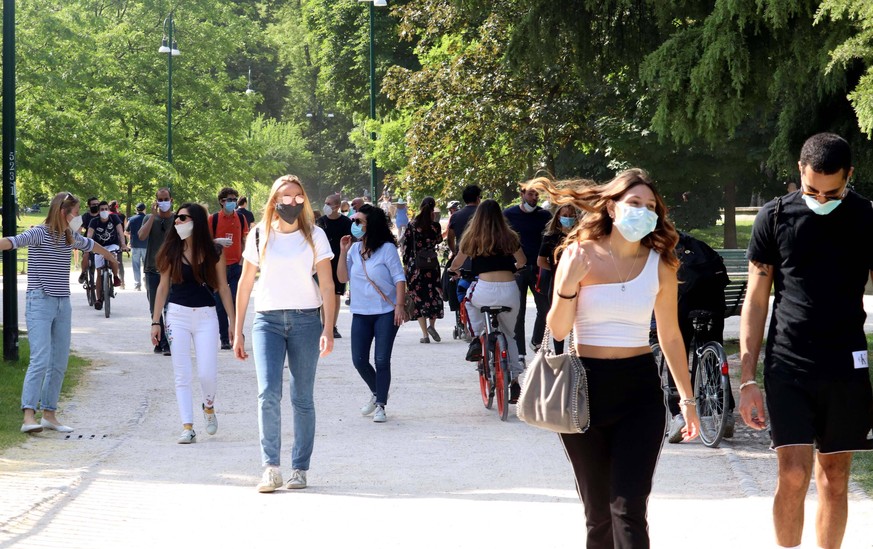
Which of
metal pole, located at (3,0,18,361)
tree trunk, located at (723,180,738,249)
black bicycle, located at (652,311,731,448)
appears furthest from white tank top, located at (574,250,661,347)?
tree trunk, located at (723,180,738,249)

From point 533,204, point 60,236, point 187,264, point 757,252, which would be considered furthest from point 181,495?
point 533,204

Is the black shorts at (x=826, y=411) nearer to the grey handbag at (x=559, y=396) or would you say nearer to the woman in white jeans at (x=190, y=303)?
the grey handbag at (x=559, y=396)

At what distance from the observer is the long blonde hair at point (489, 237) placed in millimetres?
10938

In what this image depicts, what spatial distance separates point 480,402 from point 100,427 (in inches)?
133

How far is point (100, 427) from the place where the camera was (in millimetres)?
10547

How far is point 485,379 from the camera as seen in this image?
1119 cm

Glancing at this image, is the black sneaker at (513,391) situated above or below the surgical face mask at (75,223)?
below

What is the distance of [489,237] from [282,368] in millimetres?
3514

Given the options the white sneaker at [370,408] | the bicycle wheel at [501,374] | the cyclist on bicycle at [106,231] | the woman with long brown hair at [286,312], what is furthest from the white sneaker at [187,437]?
the cyclist on bicycle at [106,231]

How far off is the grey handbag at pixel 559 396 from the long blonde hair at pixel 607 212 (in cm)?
50

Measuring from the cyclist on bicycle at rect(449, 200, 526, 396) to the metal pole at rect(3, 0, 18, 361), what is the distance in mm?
4939

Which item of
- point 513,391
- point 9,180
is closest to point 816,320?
point 513,391

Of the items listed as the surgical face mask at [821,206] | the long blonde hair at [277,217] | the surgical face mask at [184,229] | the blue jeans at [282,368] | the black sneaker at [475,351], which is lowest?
the black sneaker at [475,351]

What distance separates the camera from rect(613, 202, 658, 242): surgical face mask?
4.86 meters
